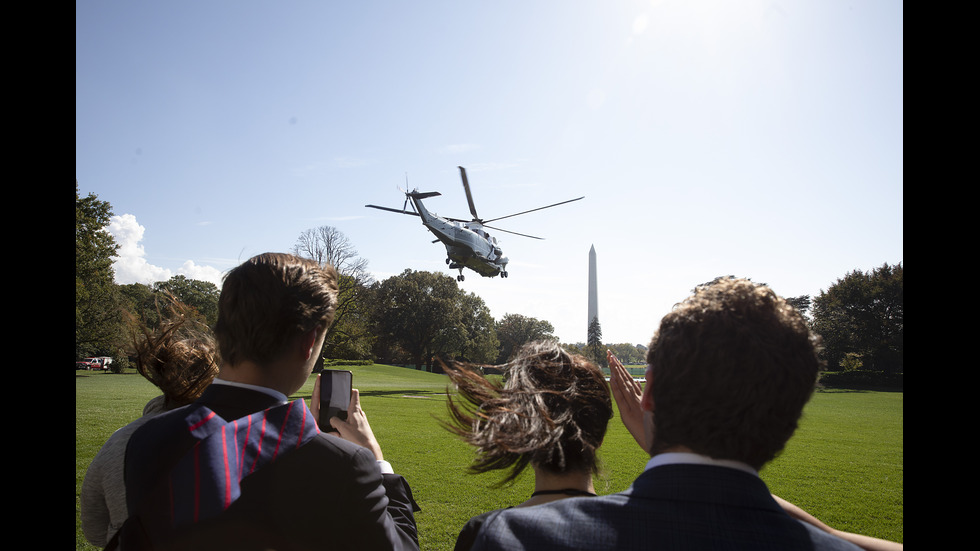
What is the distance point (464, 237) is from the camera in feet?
95.7

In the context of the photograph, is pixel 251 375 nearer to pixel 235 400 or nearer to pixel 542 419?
pixel 235 400

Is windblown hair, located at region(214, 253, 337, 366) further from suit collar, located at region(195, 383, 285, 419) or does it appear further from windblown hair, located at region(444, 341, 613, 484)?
windblown hair, located at region(444, 341, 613, 484)

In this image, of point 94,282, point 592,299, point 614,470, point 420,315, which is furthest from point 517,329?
point 614,470

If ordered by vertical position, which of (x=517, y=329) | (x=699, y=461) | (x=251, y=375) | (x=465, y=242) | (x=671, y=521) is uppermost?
Answer: (x=465, y=242)

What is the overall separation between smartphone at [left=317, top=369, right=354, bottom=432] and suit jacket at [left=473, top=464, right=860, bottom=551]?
0.97 meters

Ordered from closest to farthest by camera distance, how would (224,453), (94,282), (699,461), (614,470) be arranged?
(699,461), (224,453), (614,470), (94,282)

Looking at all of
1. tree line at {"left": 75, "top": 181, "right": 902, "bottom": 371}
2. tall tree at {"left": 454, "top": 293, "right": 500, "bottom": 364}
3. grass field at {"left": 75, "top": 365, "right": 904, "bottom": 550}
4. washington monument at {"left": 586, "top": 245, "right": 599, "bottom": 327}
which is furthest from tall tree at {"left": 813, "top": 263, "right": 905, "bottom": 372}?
grass field at {"left": 75, "top": 365, "right": 904, "bottom": 550}

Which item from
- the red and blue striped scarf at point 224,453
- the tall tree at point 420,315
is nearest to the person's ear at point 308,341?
the red and blue striped scarf at point 224,453

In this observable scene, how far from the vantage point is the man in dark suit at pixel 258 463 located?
1.56 meters

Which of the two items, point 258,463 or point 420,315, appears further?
point 420,315

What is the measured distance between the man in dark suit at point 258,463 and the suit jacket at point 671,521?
0.54m

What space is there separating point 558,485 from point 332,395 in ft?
3.00

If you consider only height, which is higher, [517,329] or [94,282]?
[94,282]
